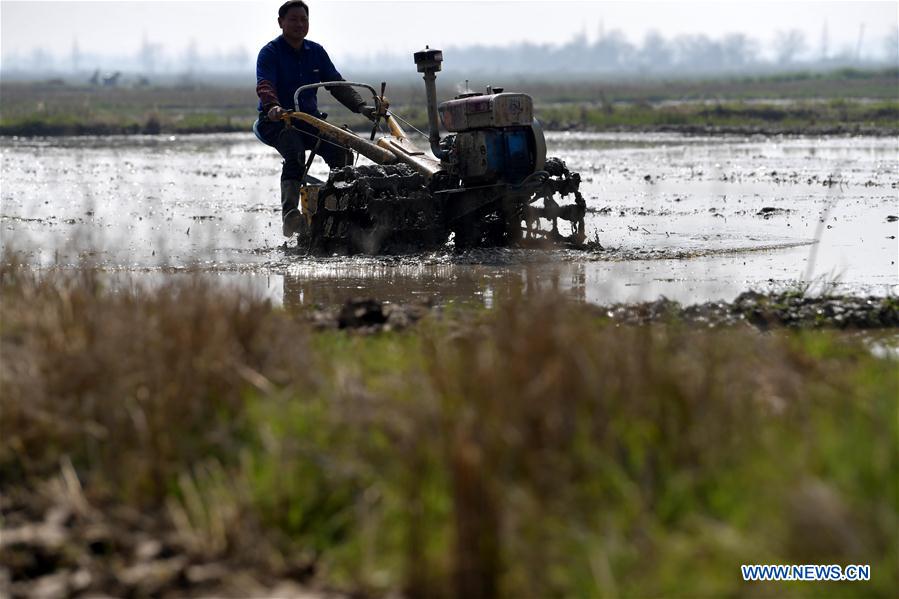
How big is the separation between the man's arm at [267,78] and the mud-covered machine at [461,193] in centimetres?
99

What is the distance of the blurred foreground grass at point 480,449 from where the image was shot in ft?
11.6

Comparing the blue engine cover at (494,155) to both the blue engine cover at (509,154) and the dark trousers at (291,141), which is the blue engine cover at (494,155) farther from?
the dark trousers at (291,141)

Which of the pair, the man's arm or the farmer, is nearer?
the man's arm

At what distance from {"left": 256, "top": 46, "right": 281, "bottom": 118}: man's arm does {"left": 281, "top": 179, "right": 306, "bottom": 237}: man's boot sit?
0.70 meters

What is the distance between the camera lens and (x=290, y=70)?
12125 mm

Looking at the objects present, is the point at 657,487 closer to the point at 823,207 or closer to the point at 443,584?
the point at 443,584

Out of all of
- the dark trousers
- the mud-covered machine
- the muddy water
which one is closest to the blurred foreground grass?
the muddy water

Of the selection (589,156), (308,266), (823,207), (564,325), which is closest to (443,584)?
(564,325)

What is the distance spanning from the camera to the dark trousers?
11.8 m

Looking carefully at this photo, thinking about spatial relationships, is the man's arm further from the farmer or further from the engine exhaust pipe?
the engine exhaust pipe

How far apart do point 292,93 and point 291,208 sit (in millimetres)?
1064

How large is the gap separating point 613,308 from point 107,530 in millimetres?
4164

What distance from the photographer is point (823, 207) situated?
1462 cm

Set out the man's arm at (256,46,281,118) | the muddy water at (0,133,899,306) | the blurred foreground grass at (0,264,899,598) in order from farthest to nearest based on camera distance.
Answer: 1. the man's arm at (256,46,281,118)
2. the muddy water at (0,133,899,306)
3. the blurred foreground grass at (0,264,899,598)
